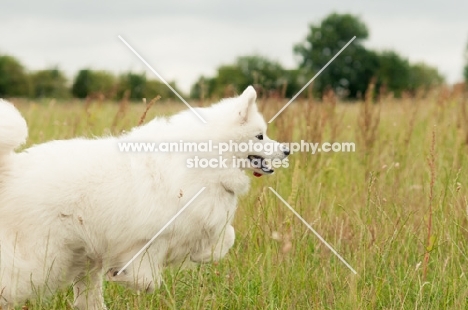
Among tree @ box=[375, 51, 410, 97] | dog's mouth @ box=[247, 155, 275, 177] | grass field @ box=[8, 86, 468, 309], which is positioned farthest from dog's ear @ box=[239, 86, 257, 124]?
tree @ box=[375, 51, 410, 97]

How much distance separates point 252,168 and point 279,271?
597 mm

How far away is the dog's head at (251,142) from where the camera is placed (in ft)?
10.6

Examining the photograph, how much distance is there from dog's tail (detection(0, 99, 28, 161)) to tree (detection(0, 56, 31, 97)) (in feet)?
207

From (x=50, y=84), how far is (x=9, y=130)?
54.3 m

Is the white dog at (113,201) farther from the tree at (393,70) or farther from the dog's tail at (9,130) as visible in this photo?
the tree at (393,70)

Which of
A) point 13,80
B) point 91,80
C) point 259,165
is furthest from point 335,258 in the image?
point 13,80

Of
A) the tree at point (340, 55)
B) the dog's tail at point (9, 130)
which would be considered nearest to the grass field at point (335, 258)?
the dog's tail at point (9, 130)

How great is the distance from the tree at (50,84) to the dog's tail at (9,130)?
124 ft

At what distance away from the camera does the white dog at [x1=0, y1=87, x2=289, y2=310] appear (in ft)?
9.43

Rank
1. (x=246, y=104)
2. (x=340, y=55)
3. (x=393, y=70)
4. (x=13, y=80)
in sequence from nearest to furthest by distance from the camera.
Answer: (x=246, y=104) → (x=340, y=55) → (x=393, y=70) → (x=13, y=80)

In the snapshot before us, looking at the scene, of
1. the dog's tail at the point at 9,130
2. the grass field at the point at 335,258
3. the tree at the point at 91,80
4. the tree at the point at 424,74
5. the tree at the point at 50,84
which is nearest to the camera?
the dog's tail at the point at 9,130

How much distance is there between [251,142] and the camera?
3.26 m

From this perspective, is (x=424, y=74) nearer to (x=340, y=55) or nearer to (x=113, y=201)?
(x=340, y=55)

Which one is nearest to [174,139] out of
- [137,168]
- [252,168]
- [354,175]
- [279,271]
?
[137,168]
